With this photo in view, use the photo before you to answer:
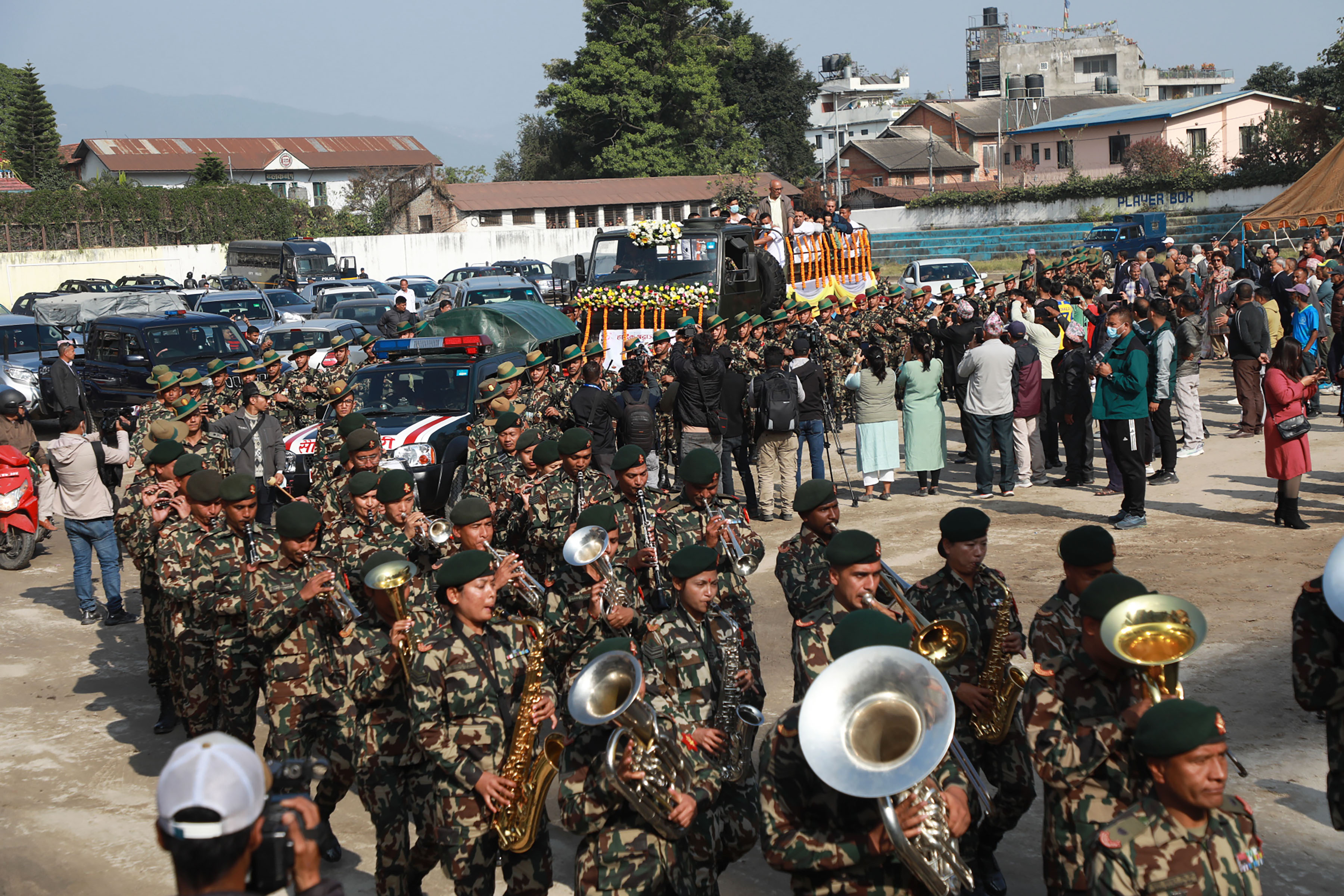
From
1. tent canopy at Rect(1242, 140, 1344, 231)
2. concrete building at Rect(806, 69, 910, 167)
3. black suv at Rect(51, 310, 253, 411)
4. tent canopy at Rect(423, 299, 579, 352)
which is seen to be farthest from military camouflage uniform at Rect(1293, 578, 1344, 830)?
concrete building at Rect(806, 69, 910, 167)

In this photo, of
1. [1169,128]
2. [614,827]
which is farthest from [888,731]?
[1169,128]

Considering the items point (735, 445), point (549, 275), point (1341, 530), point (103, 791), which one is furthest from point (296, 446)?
point (549, 275)

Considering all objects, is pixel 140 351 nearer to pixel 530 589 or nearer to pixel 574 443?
pixel 574 443

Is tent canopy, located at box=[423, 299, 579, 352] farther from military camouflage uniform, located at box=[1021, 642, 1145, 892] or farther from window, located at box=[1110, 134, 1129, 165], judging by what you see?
window, located at box=[1110, 134, 1129, 165]

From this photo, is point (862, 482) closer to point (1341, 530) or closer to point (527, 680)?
point (1341, 530)

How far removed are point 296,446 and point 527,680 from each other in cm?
933

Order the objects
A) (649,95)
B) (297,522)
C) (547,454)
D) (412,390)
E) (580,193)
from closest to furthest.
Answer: (297,522)
(547,454)
(412,390)
(580,193)
(649,95)

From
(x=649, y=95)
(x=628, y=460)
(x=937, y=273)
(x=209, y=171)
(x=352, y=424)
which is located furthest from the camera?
(x=649, y=95)

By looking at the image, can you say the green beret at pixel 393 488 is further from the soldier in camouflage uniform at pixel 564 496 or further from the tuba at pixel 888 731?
the tuba at pixel 888 731

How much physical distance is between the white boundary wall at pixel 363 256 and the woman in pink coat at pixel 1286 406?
3915cm

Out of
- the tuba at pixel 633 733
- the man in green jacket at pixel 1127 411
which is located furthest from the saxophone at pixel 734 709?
the man in green jacket at pixel 1127 411

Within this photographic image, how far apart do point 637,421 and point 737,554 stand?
7.06m

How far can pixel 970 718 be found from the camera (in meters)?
5.26

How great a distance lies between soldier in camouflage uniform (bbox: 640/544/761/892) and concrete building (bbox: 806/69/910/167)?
315 feet
